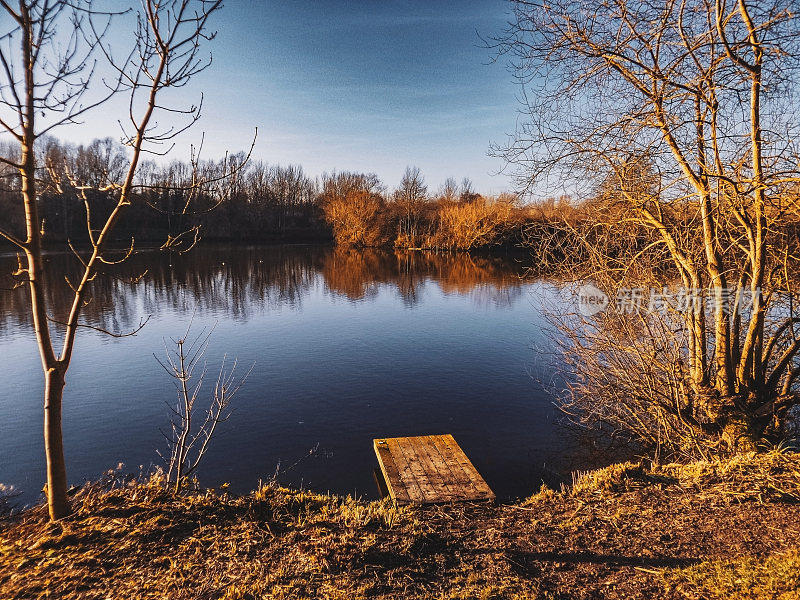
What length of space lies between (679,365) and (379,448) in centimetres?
529

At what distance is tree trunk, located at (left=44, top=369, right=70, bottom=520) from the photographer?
15.5ft

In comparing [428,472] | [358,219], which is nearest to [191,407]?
[428,472]

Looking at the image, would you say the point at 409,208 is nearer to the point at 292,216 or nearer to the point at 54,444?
the point at 292,216

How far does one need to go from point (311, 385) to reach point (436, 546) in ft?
29.5

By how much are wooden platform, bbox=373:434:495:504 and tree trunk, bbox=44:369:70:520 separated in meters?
4.10

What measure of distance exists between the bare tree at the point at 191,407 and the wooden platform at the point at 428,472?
292cm

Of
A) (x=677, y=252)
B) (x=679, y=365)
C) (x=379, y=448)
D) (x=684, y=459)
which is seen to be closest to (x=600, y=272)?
(x=677, y=252)

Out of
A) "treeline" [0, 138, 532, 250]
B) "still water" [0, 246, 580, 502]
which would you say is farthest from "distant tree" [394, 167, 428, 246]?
"still water" [0, 246, 580, 502]

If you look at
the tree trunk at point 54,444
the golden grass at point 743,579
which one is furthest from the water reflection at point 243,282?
the golden grass at point 743,579

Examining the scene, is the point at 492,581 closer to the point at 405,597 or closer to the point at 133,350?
the point at 405,597

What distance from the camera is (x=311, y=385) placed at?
13.3 metres

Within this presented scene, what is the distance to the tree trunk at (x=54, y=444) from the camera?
4.73 meters

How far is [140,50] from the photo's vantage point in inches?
173

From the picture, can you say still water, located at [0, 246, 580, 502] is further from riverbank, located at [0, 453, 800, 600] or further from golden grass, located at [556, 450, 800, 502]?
riverbank, located at [0, 453, 800, 600]
